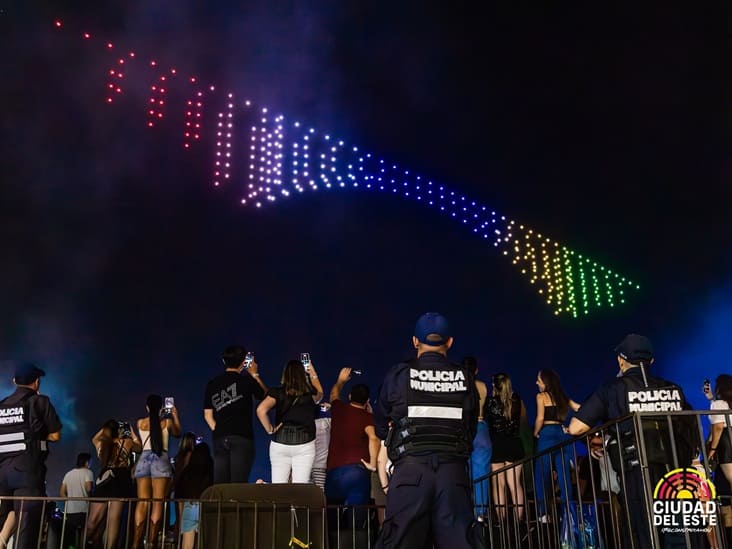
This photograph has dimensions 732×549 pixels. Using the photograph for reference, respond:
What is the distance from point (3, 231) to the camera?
38.0 ft

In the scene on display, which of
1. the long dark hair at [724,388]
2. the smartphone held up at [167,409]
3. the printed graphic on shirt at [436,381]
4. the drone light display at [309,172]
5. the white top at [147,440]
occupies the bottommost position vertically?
the printed graphic on shirt at [436,381]

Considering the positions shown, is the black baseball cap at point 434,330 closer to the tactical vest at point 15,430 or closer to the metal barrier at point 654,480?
the metal barrier at point 654,480

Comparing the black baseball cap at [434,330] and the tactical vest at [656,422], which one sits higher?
the black baseball cap at [434,330]

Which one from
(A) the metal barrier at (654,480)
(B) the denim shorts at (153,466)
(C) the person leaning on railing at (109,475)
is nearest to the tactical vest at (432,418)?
(A) the metal barrier at (654,480)

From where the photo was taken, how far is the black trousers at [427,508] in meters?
4.13

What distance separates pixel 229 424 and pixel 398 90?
7.95 m

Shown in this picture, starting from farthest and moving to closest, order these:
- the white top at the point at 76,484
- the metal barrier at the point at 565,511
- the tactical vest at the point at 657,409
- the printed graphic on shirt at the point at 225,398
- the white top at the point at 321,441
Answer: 1. the white top at the point at 76,484
2. the white top at the point at 321,441
3. the printed graphic on shirt at the point at 225,398
4. the tactical vest at the point at 657,409
5. the metal barrier at the point at 565,511

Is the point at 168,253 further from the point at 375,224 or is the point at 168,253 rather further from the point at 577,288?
the point at 577,288

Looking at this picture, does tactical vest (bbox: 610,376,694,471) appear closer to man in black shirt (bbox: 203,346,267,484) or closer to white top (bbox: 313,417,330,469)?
white top (bbox: 313,417,330,469)

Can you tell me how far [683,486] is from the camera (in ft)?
13.0

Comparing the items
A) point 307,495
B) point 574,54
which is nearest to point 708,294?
point 574,54

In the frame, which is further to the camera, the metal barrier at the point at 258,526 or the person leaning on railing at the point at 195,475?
the person leaning on railing at the point at 195,475

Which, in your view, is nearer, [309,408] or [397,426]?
[397,426]

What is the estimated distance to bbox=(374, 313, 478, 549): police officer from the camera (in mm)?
4160
